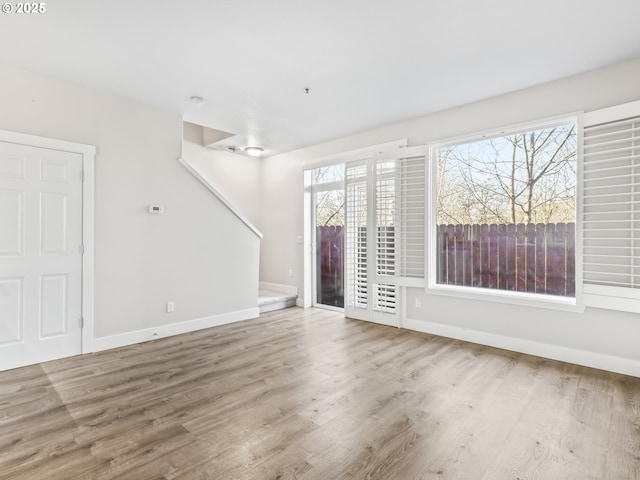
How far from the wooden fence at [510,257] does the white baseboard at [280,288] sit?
2612 mm

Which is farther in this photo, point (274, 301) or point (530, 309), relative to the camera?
point (274, 301)

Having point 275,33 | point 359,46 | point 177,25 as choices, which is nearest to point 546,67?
point 359,46

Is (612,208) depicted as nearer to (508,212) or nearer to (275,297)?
(508,212)

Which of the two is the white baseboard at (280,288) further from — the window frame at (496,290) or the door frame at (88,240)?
the door frame at (88,240)

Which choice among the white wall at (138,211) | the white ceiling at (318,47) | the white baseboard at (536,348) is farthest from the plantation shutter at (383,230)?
the white wall at (138,211)

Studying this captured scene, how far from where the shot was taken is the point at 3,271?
312 cm

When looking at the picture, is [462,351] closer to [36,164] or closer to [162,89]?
[162,89]

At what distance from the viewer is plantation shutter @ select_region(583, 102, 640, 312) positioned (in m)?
2.99

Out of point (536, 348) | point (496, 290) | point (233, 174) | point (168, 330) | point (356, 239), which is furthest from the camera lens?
point (233, 174)

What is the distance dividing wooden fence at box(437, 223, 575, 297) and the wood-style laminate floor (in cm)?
81

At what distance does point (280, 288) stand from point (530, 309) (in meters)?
3.97

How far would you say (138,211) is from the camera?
3979 millimetres

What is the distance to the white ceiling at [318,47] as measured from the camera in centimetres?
236
